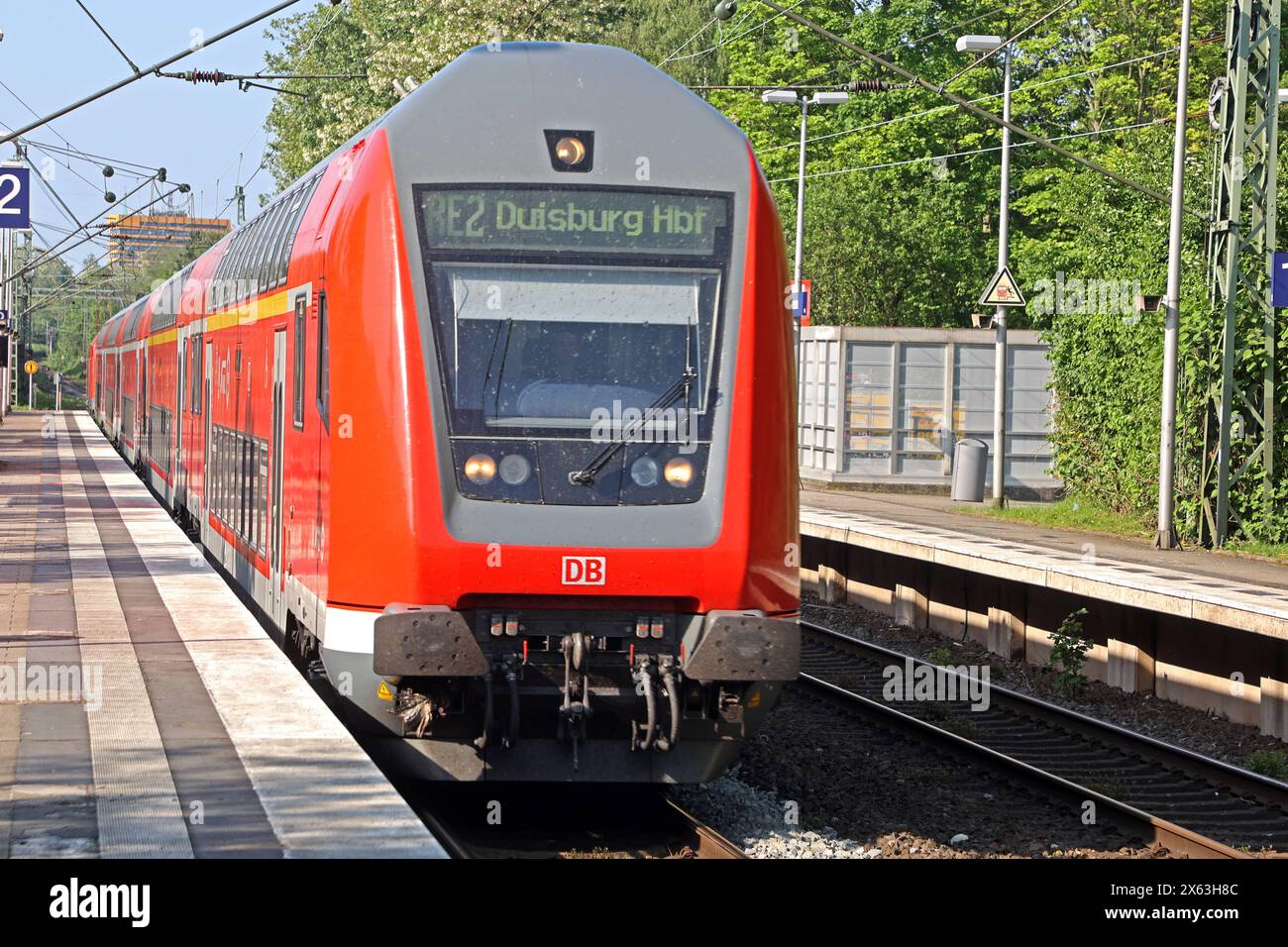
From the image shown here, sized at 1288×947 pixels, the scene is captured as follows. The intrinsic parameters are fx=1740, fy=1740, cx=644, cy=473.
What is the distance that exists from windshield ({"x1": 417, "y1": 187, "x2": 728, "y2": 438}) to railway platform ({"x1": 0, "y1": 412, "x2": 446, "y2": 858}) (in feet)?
6.02

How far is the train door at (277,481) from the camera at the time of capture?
10.4m

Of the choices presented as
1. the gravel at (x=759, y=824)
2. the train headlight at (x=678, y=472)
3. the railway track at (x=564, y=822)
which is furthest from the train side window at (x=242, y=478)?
the train headlight at (x=678, y=472)

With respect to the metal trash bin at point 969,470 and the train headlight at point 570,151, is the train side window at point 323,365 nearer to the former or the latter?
the train headlight at point 570,151

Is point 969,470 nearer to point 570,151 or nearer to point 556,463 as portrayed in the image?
point 570,151

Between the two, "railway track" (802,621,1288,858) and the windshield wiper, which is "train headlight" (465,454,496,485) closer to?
the windshield wiper

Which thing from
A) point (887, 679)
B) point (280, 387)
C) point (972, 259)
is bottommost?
point (887, 679)

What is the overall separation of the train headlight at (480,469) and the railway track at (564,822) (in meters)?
1.60

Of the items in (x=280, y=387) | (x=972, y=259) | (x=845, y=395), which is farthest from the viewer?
(x=972, y=259)

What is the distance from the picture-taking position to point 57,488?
1105 inches

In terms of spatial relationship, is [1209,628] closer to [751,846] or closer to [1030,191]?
[751,846]

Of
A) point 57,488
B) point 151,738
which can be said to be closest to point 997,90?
point 57,488

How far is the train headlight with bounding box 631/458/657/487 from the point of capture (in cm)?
810

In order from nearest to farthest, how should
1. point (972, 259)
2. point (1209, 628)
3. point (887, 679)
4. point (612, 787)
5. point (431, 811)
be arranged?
1. point (431, 811)
2. point (612, 787)
3. point (1209, 628)
4. point (887, 679)
5. point (972, 259)

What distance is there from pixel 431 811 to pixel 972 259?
4467 centimetres
